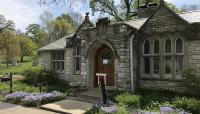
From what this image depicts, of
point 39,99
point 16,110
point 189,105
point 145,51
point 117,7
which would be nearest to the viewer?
point 189,105

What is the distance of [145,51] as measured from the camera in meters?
14.0

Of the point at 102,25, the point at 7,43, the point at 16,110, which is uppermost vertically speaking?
the point at 7,43

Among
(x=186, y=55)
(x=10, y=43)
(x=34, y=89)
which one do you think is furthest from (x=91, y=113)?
(x=10, y=43)

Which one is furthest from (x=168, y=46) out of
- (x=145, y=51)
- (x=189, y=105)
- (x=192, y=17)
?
(x=189, y=105)

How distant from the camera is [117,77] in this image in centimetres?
1418

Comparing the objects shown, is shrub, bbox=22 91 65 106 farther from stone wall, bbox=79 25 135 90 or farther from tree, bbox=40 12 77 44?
tree, bbox=40 12 77 44

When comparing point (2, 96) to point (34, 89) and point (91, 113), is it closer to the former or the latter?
point (34, 89)

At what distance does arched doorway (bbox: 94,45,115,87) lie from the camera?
1562 cm

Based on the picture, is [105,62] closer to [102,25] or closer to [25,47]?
[102,25]

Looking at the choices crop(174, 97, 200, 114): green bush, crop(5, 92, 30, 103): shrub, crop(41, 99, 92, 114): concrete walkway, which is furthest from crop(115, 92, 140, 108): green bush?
crop(5, 92, 30, 103): shrub

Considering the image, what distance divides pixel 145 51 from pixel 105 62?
281 centimetres

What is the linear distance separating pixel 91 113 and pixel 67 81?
846 centimetres


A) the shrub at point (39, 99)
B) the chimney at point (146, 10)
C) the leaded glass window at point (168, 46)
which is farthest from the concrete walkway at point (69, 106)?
the chimney at point (146, 10)

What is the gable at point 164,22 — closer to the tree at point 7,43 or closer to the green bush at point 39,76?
the green bush at point 39,76
